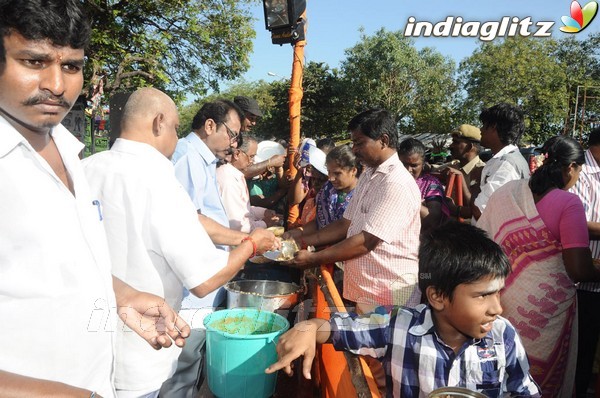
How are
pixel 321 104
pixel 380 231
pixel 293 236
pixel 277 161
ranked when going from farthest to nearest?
1. pixel 321 104
2. pixel 277 161
3. pixel 293 236
4. pixel 380 231

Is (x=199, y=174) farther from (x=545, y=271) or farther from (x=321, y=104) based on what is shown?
(x=321, y=104)

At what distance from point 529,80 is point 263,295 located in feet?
98.2

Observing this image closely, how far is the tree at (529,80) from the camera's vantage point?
25891 mm

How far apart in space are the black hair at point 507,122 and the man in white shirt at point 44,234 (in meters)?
3.66

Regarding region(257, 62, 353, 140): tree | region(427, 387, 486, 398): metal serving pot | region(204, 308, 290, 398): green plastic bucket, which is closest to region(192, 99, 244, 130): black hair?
region(204, 308, 290, 398): green plastic bucket

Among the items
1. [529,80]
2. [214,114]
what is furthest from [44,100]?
[529,80]

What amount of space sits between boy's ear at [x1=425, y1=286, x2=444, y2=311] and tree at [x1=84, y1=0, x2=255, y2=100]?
1041cm

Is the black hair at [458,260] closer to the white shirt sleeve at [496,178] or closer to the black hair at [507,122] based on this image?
the white shirt sleeve at [496,178]

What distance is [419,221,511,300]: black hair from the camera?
1.60m

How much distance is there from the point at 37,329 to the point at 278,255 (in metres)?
2.29

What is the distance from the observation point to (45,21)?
1160 mm

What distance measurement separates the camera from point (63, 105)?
3.99 ft

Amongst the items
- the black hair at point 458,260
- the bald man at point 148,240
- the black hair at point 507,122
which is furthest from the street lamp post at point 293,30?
the black hair at point 458,260

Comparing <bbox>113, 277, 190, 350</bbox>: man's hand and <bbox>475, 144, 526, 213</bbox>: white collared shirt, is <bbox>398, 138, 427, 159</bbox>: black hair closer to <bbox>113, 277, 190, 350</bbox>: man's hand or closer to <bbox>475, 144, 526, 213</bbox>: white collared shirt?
<bbox>475, 144, 526, 213</bbox>: white collared shirt
